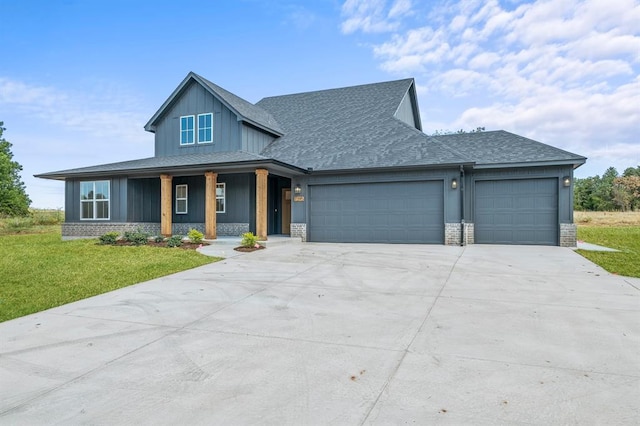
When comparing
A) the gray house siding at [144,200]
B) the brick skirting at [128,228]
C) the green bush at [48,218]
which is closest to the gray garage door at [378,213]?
the brick skirting at [128,228]

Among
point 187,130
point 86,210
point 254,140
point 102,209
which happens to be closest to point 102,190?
point 102,209

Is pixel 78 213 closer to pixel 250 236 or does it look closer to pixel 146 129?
pixel 146 129

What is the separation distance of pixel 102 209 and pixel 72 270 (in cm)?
909

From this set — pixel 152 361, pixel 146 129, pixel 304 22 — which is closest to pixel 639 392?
pixel 152 361

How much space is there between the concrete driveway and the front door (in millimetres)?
10072

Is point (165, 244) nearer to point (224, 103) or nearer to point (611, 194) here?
point (224, 103)

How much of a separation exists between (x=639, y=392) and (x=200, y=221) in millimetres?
15474

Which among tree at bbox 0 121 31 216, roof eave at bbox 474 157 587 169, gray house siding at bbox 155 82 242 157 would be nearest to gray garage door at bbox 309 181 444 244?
roof eave at bbox 474 157 587 169

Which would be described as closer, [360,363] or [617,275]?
[360,363]

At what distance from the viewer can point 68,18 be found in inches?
568

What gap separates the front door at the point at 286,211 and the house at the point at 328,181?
0.16 ft

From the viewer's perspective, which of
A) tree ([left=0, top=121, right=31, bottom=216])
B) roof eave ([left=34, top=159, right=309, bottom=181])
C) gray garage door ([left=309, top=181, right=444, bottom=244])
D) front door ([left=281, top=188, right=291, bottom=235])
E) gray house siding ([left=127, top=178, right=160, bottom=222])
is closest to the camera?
roof eave ([left=34, top=159, right=309, bottom=181])

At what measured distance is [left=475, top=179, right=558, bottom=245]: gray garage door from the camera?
1312 centimetres

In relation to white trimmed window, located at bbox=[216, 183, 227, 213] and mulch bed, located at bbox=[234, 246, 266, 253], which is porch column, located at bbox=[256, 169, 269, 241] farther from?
white trimmed window, located at bbox=[216, 183, 227, 213]
